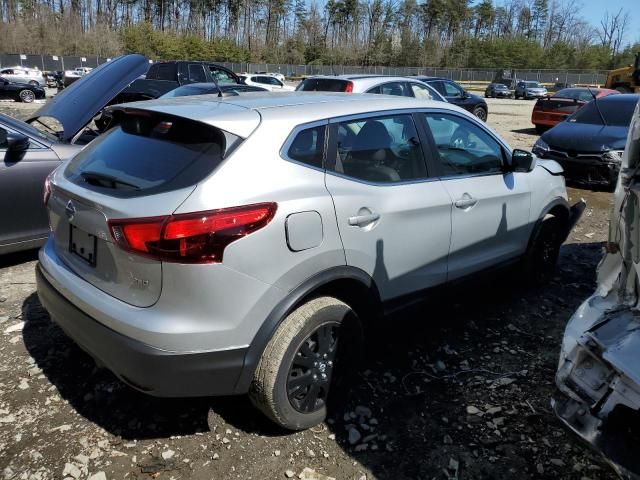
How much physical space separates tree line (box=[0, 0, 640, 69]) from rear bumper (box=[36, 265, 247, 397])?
67641 mm

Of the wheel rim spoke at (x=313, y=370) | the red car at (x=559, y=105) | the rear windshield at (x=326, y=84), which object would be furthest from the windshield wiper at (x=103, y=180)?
the red car at (x=559, y=105)

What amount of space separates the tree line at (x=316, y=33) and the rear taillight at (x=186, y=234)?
6770 cm

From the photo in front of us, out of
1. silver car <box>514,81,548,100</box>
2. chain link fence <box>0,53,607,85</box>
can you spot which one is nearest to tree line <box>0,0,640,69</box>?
chain link fence <box>0,53,607,85</box>

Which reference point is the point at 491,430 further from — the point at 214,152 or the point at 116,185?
the point at 116,185

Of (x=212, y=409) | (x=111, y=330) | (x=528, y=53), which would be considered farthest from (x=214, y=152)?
(x=528, y=53)

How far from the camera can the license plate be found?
2.53 metres

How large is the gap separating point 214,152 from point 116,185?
50 cm

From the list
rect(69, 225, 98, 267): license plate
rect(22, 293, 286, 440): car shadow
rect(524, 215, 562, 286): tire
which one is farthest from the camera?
rect(524, 215, 562, 286): tire

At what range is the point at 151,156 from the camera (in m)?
2.56

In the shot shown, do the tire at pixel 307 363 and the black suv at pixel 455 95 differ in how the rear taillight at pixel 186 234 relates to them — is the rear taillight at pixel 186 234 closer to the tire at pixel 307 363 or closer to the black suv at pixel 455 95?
the tire at pixel 307 363

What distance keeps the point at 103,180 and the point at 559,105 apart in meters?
15.1

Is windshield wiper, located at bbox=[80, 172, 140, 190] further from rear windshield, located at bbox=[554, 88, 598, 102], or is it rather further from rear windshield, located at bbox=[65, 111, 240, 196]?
rear windshield, located at bbox=[554, 88, 598, 102]

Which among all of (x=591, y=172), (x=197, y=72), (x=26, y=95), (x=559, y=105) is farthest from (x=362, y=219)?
(x=26, y=95)

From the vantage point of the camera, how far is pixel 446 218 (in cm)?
332
